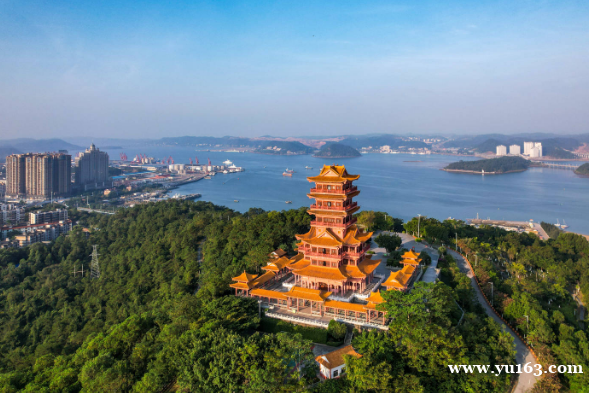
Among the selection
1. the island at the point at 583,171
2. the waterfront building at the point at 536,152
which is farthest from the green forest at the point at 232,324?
the waterfront building at the point at 536,152

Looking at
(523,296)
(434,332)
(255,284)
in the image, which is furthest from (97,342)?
(523,296)

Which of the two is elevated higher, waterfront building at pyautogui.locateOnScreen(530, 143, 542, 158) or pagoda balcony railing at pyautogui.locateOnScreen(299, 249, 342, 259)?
waterfront building at pyautogui.locateOnScreen(530, 143, 542, 158)

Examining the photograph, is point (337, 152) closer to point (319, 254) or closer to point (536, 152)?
point (536, 152)

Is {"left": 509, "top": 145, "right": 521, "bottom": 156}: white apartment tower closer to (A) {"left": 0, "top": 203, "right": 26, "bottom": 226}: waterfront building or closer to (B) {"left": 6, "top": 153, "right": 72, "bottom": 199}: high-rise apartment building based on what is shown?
(B) {"left": 6, "top": 153, "right": 72, "bottom": 199}: high-rise apartment building

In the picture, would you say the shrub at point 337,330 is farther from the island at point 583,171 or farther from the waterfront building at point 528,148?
the waterfront building at point 528,148

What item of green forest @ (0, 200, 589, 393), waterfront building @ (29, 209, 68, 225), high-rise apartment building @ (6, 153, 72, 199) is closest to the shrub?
green forest @ (0, 200, 589, 393)

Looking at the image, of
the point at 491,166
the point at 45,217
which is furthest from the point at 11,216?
the point at 491,166
